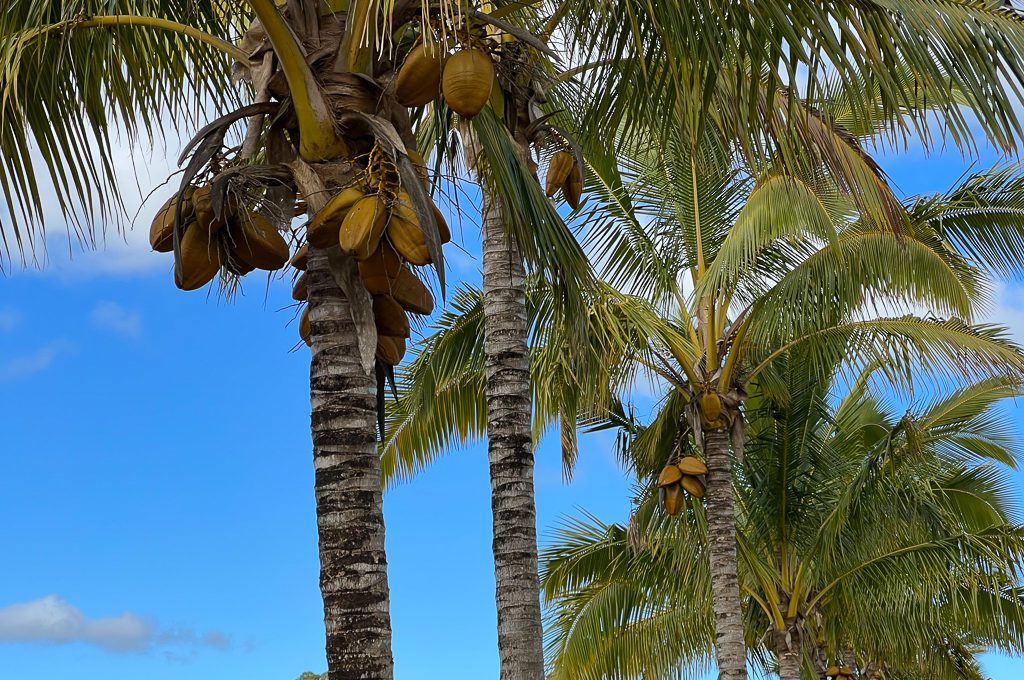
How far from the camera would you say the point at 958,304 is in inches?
382

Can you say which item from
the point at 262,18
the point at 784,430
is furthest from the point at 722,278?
the point at 262,18

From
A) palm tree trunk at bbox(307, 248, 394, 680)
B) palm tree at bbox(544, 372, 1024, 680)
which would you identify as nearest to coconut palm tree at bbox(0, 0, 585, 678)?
palm tree trunk at bbox(307, 248, 394, 680)

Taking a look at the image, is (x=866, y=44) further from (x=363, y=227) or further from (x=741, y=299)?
(x=741, y=299)

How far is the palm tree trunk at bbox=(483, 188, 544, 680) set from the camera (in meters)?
6.59

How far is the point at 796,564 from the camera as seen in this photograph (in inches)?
526

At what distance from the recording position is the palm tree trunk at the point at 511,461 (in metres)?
6.59

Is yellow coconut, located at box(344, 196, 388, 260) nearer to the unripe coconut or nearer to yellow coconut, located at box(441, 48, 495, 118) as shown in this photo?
the unripe coconut

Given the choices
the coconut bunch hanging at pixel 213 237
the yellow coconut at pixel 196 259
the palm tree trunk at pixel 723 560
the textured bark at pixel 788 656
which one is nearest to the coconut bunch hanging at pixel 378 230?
the coconut bunch hanging at pixel 213 237

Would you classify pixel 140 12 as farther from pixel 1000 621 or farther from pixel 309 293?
pixel 1000 621

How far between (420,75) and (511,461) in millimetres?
3302

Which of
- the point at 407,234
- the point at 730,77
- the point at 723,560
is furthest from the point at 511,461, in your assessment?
the point at 723,560

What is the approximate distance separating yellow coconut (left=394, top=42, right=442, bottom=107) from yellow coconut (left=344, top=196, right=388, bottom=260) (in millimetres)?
500

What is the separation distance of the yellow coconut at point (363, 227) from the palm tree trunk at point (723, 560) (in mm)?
7423

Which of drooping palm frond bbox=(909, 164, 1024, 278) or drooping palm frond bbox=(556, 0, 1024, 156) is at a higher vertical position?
drooping palm frond bbox=(909, 164, 1024, 278)
